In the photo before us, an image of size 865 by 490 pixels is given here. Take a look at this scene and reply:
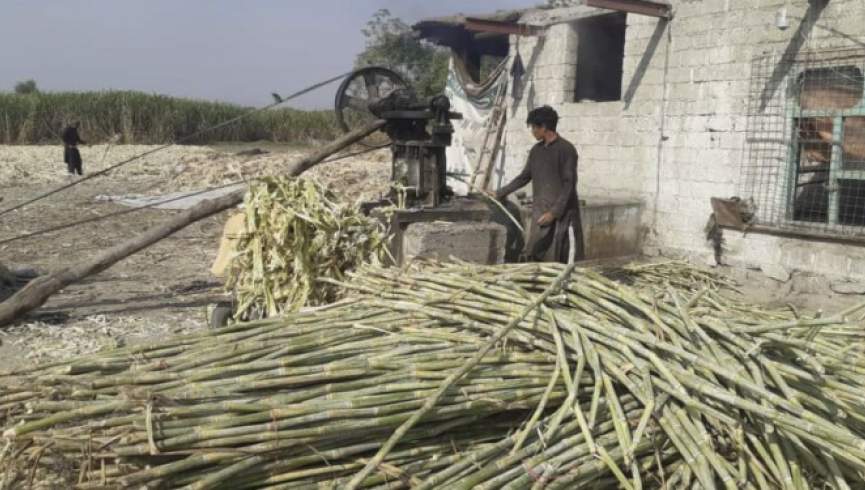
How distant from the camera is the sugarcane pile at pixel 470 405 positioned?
210 centimetres

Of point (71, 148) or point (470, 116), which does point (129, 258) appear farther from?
point (71, 148)

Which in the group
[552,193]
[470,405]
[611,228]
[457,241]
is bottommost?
[470,405]

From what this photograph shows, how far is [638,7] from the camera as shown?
24.5 ft

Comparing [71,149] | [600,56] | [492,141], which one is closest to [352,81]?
[492,141]

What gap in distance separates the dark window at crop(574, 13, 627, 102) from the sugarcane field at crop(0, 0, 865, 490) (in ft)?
0.12

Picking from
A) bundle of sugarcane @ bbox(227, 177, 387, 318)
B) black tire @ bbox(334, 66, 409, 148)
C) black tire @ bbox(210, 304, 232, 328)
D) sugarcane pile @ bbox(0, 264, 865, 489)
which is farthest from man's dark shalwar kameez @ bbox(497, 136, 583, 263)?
sugarcane pile @ bbox(0, 264, 865, 489)

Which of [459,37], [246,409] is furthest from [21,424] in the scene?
[459,37]

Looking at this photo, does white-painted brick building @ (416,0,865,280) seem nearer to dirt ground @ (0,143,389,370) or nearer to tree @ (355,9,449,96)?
dirt ground @ (0,143,389,370)

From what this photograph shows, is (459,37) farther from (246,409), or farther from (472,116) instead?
(246,409)

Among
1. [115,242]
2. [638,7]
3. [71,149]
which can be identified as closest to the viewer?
[638,7]

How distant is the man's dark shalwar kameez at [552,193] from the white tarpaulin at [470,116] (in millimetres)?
4363

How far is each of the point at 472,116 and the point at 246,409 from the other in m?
9.06

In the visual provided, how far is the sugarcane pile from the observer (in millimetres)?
2104

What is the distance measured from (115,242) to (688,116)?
7.24m
